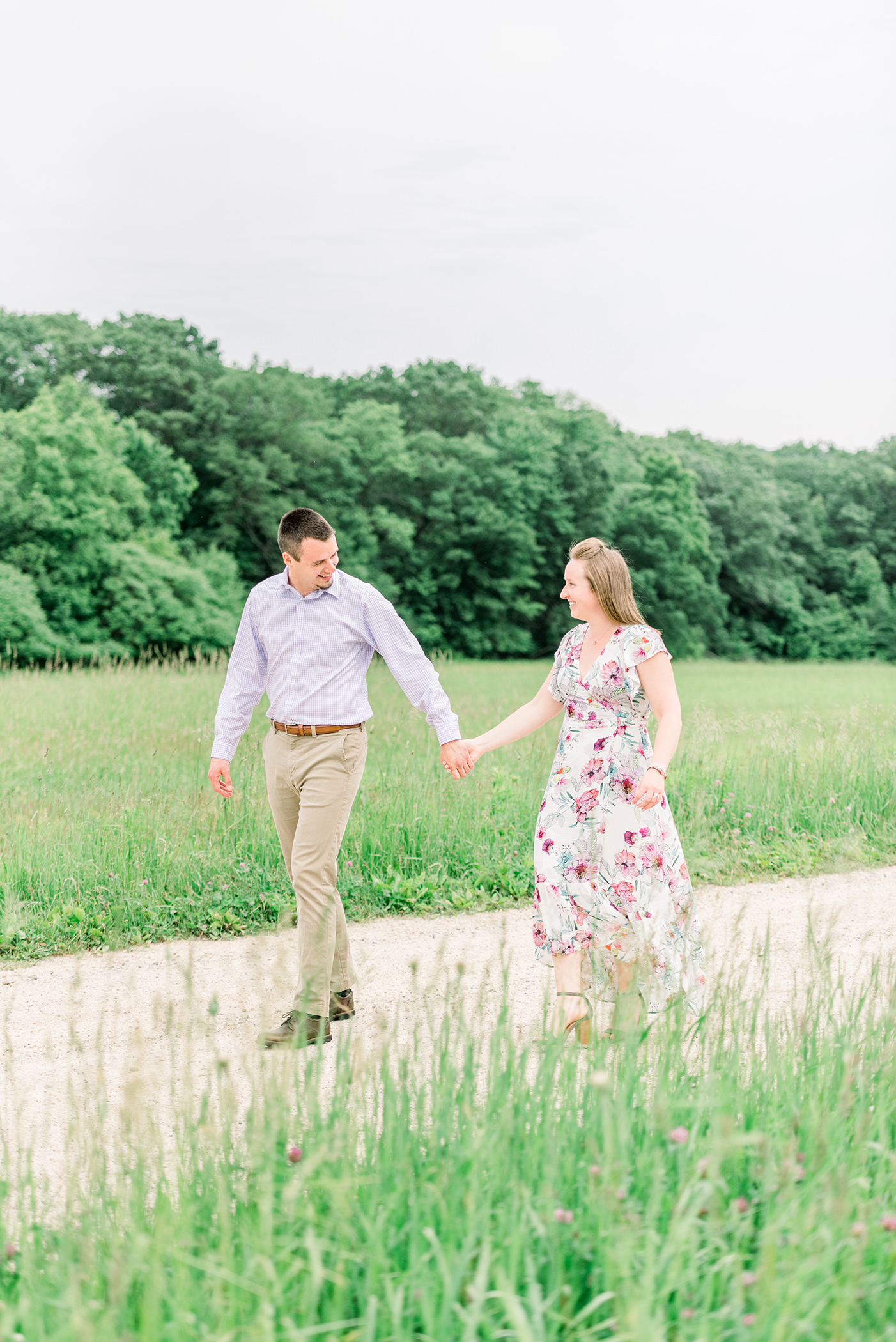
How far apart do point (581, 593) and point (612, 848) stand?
106cm

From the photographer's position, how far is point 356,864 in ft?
23.2

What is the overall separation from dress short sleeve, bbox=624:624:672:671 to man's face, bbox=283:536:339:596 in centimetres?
125

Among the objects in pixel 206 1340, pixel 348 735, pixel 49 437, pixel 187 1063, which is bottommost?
pixel 206 1340

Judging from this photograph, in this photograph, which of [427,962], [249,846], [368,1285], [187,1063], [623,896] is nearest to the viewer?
[368,1285]

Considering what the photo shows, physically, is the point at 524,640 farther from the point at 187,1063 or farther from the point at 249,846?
the point at 187,1063

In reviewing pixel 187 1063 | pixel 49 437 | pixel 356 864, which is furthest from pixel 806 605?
pixel 187 1063

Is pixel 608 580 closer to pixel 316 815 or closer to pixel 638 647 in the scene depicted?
pixel 638 647

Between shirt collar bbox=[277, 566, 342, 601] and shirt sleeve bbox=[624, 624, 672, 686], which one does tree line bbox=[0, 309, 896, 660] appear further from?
shirt sleeve bbox=[624, 624, 672, 686]

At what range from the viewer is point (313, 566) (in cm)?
485

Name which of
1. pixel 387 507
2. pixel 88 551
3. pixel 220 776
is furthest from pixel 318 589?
pixel 387 507

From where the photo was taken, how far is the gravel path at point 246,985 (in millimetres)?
Answer: 3691

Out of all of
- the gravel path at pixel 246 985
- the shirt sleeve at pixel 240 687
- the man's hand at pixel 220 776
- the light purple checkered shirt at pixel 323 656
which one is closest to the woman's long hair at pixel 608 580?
the light purple checkered shirt at pixel 323 656

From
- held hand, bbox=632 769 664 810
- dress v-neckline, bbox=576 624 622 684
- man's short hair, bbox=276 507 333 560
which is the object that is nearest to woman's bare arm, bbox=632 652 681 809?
held hand, bbox=632 769 664 810

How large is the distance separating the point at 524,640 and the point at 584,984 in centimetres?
3403
